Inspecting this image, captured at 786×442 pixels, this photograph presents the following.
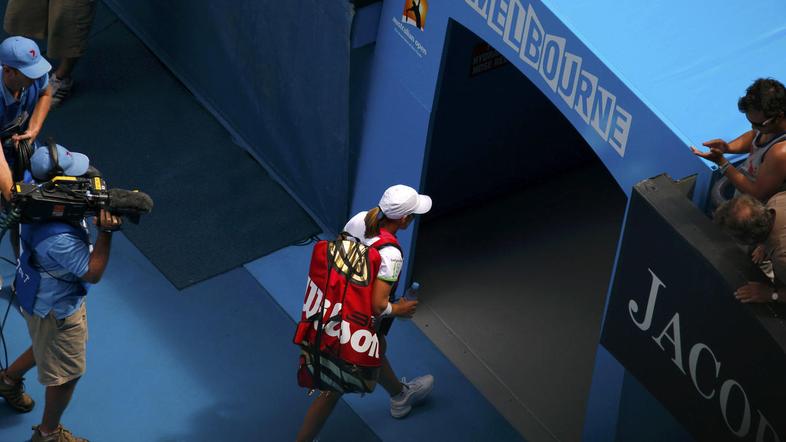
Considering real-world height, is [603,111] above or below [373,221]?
above

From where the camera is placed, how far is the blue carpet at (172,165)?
7.83 metres

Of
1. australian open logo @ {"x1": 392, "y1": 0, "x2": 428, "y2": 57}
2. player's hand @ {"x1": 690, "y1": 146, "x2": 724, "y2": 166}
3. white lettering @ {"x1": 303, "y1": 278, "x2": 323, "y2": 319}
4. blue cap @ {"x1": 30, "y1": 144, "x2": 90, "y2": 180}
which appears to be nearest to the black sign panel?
player's hand @ {"x1": 690, "y1": 146, "x2": 724, "y2": 166}

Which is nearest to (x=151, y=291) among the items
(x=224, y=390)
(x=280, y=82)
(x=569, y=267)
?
(x=224, y=390)

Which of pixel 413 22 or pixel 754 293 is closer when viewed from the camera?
pixel 754 293

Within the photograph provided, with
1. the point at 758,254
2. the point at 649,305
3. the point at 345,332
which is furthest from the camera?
the point at 345,332

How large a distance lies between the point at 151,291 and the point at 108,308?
11.9 inches

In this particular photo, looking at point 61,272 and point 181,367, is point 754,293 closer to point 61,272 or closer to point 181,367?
point 61,272

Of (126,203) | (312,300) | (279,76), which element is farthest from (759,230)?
(279,76)

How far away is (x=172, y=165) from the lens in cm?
840

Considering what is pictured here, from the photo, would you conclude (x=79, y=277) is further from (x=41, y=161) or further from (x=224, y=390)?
(x=224, y=390)

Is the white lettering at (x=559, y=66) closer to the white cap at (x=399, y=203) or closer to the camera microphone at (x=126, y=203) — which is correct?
the white cap at (x=399, y=203)

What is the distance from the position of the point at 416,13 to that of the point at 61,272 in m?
2.44

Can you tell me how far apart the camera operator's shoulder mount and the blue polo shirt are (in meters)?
0.11

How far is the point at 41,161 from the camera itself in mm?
A: 5574
